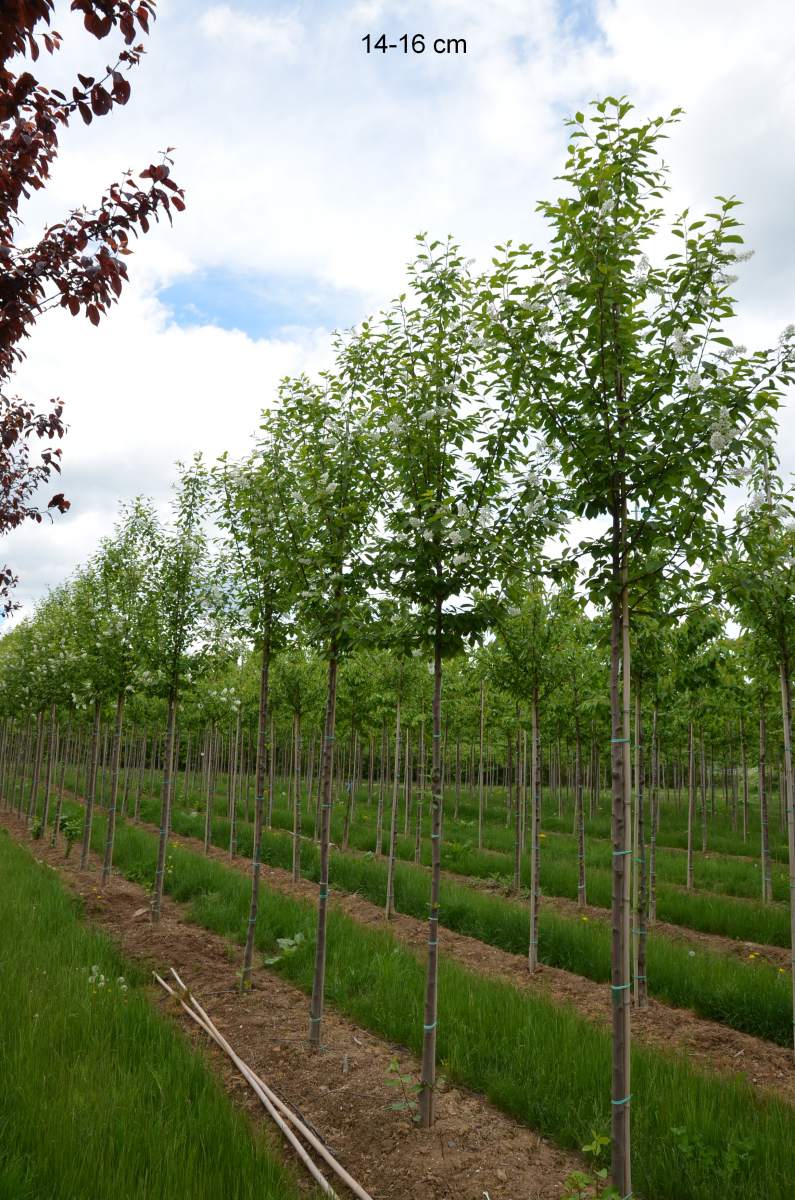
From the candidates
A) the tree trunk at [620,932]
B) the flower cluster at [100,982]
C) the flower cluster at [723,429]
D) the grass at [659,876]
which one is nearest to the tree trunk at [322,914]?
the flower cluster at [100,982]

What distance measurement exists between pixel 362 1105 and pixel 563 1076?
152cm

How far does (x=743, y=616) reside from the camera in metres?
7.79

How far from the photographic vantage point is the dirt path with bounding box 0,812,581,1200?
4613 mm

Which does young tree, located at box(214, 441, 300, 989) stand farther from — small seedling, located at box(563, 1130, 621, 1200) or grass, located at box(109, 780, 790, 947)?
grass, located at box(109, 780, 790, 947)

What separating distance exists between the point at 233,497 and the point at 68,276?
5365 millimetres

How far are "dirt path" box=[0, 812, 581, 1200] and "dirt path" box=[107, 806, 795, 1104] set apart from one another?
199cm

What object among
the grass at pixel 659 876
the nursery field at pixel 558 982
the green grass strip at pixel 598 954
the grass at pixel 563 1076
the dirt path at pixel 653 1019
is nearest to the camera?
the grass at pixel 563 1076

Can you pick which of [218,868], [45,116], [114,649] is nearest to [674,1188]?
[45,116]

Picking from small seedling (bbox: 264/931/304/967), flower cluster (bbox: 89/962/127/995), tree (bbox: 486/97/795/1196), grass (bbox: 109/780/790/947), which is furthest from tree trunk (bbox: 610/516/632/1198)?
grass (bbox: 109/780/790/947)

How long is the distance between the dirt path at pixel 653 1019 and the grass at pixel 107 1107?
3960mm

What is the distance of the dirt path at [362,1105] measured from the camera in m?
4.61

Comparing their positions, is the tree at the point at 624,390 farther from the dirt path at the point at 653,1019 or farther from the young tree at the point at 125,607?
the young tree at the point at 125,607

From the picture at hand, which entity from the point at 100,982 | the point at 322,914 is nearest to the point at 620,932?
the point at 322,914

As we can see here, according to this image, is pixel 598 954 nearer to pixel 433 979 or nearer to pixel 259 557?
pixel 433 979
